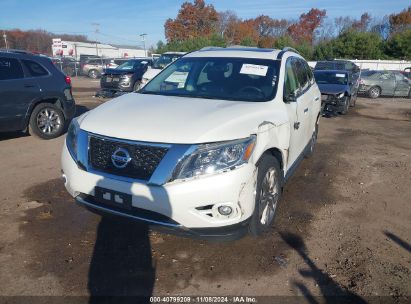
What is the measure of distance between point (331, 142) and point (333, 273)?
18.5 feet

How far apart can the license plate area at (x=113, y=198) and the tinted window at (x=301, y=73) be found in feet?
10.1

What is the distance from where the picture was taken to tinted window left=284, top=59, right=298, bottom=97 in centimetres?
435

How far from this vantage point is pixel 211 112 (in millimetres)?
3514

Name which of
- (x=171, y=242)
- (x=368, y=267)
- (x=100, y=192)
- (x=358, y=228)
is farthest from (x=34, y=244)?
(x=358, y=228)

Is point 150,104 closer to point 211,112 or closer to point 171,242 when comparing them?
point 211,112

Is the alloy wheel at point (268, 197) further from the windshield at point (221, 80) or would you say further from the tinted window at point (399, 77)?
the tinted window at point (399, 77)

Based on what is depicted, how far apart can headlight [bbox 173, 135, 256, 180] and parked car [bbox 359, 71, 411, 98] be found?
Answer: 19198 mm

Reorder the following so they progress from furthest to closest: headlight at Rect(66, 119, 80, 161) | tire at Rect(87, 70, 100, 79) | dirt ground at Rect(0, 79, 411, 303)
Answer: tire at Rect(87, 70, 100, 79)
headlight at Rect(66, 119, 80, 161)
dirt ground at Rect(0, 79, 411, 303)

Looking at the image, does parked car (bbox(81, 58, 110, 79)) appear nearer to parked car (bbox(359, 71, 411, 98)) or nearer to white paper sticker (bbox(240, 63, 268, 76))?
parked car (bbox(359, 71, 411, 98))

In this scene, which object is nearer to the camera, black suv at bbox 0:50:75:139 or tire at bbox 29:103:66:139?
black suv at bbox 0:50:75:139

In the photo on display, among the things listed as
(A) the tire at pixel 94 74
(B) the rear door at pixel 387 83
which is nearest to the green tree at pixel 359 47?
(B) the rear door at pixel 387 83

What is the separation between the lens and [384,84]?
65.4 ft

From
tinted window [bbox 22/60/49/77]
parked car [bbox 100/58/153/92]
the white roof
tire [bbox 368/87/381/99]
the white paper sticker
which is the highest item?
the white roof

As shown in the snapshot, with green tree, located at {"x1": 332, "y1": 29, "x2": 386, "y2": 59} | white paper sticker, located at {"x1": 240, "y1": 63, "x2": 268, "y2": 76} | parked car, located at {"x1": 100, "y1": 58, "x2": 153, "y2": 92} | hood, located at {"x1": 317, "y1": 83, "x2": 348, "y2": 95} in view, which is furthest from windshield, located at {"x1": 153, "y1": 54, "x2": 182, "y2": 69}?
green tree, located at {"x1": 332, "y1": 29, "x2": 386, "y2": 59}
